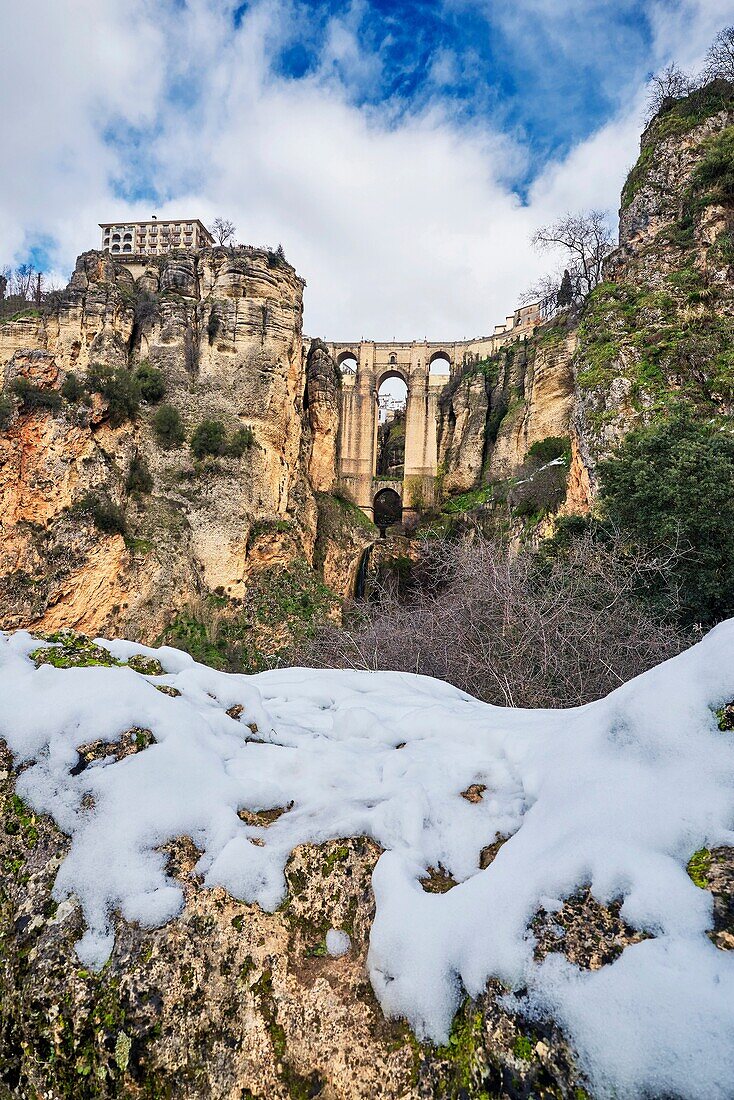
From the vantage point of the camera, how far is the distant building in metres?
50.8

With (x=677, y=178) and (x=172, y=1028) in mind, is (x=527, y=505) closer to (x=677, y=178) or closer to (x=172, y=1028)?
(x=677, y=178)

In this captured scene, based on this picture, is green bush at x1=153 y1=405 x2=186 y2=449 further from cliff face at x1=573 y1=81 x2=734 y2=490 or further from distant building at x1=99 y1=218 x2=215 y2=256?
distant building at x1=99 y1=218 x2=215 y2=256

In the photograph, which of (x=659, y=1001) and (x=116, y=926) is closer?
(x=659, y=1001)

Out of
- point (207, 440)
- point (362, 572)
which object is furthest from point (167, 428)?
point (362, 572)

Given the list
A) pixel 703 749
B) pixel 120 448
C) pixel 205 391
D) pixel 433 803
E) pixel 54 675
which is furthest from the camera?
pixel 205 391

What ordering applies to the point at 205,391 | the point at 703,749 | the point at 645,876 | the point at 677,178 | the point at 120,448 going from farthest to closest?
the point at 205,391 → the point at 120,448 → the point at 677,178 → the point at 703,749 → the point at 645,876

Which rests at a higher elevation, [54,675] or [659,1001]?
[54,675]

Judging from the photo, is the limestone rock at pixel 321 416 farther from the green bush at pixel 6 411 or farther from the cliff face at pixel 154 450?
the green bush at pixel 6 411

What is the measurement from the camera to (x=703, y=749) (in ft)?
4.65

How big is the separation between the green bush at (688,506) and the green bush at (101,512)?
13.2m

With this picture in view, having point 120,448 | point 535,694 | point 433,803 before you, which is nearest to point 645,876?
point 433,803

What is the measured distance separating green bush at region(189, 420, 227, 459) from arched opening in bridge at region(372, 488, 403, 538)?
56.5 feet

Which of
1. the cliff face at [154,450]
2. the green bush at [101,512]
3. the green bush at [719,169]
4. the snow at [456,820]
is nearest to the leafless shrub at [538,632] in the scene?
the snow at [456,820]

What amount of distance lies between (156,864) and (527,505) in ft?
61.0
